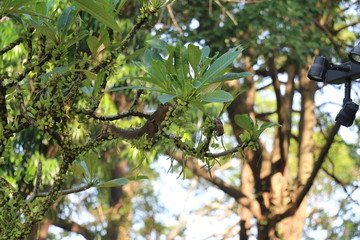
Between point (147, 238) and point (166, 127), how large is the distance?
9.78m

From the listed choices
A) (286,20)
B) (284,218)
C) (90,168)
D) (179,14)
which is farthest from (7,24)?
(90,168)

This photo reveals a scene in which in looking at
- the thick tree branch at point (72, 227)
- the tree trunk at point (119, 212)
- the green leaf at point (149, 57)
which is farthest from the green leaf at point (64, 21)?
the tree trunk at point (119, 212)

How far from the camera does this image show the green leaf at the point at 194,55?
3.54 feet

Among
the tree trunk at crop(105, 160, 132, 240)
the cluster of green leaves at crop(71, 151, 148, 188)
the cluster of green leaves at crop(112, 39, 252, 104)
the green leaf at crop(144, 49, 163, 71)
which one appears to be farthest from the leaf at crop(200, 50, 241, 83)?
the tree trunk at crop(105, 160, 132, 240)

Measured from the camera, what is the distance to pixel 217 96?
1.08 m

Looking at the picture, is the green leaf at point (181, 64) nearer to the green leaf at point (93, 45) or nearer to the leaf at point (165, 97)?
the leaf at point (165, 97)

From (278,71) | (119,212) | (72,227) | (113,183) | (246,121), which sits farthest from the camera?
(119,212)


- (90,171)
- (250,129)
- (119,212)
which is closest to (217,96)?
(250,129)

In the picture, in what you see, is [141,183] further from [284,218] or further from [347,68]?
[347,68]

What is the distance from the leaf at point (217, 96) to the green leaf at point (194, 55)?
0.18 ft

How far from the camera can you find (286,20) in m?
5.76

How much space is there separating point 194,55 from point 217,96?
0.09 m

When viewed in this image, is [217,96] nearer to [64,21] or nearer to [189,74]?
[189,74]

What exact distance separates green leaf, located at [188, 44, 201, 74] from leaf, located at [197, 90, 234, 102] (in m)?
0.06
